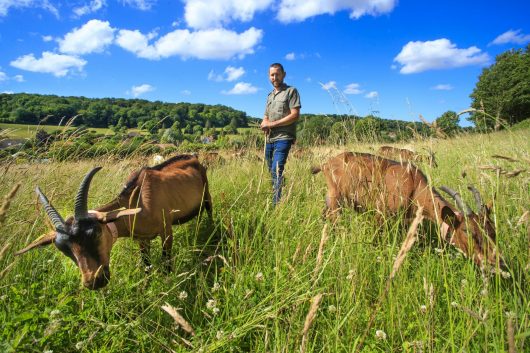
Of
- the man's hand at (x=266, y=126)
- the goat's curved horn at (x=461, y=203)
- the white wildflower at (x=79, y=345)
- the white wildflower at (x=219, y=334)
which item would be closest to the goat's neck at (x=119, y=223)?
the white wildflower at (x=79, y=345)

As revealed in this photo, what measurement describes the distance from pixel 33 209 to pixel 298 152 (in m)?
4.21

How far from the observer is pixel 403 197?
150 inches

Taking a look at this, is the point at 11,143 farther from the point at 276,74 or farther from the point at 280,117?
the point at 276,74

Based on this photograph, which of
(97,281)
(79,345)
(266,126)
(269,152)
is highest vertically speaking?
(266,126)

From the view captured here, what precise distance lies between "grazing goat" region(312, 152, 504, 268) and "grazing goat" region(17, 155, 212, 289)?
65.4 inches

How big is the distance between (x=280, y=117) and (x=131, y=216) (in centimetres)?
309

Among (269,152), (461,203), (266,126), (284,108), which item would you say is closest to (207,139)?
(269,152)

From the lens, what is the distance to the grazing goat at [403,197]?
2.56 metres

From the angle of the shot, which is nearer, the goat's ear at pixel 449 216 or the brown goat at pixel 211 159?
the goat's ear at pixel 449 216

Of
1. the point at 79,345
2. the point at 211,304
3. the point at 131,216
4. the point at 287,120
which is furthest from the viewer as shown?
the point at 287,120

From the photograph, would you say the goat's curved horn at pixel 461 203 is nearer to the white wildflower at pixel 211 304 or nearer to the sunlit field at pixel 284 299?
the sunlit field at pixel 284 299

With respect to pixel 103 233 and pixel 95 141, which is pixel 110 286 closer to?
pixel 103 233

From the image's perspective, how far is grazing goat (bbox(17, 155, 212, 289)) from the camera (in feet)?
7.93

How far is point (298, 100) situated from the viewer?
17.6ft
